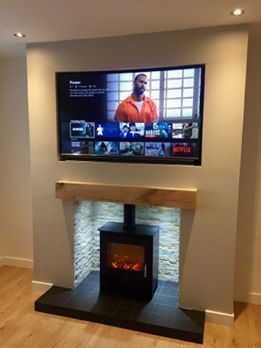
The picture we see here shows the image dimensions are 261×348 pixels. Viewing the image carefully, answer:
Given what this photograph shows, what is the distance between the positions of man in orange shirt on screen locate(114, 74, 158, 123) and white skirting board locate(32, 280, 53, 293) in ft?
6.17

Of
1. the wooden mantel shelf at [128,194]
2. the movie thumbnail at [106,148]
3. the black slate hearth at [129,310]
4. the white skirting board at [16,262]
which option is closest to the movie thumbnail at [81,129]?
the movie thumbnail at [106,148]

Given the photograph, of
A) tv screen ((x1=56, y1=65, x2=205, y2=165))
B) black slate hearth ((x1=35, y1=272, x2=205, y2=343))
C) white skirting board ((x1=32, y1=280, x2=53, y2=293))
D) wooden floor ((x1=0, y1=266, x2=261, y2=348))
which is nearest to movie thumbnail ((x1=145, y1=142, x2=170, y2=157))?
tv screen ((x1=56, y1=65, x2=205, y2=165))

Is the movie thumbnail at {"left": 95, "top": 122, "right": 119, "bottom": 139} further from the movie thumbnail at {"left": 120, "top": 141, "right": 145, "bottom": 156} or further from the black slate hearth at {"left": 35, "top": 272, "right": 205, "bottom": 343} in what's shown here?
the black slate hearth at {"left": 35, "top": 272, "right": 205, "bottom": 343}

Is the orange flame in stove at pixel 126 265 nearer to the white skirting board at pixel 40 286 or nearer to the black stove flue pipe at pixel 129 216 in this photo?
the black stove flue pipe at pixel 129 216

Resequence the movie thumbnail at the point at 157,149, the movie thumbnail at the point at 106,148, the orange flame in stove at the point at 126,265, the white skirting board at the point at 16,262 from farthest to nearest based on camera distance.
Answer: the white skirting board at the point at 16,262 < the orange flame in stove at the point at 126,265 < the movie thumbnail at the point at 106,148 < the movie thumbnail at the point at 157,149

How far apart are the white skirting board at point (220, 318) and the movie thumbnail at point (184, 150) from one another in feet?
4.63

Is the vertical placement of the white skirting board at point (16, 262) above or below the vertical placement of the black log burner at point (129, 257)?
below

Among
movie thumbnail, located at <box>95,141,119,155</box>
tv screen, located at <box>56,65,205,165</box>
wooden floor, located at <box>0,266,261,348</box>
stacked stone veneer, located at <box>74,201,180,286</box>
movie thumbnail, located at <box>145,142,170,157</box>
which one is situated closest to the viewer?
wooden floor, located at <box>0,266,261,348</box>

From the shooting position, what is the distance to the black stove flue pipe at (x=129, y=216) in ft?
9.72

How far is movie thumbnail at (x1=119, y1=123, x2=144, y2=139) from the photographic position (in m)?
2.73

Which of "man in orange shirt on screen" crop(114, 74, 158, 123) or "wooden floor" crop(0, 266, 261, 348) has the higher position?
"man in orange shirt on screen" crop(114, 74, 158, 123)

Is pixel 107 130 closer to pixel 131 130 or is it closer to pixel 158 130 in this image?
pixel 131 130

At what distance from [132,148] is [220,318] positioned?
1.71 metres

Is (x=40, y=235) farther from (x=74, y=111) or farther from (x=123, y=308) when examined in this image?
(x=74, y=111)
